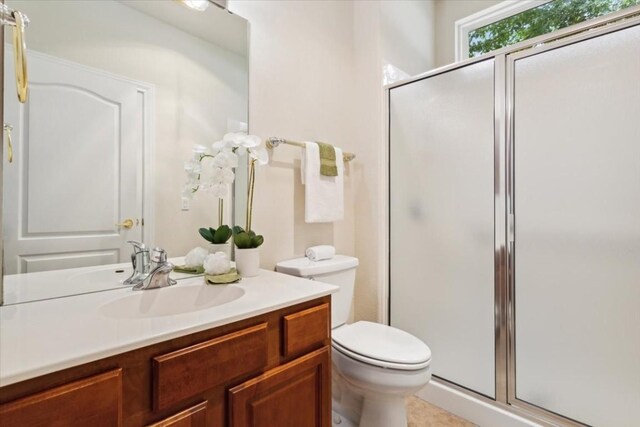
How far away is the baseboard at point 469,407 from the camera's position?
1522 mm

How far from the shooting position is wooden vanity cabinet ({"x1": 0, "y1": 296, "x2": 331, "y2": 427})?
0.58 m

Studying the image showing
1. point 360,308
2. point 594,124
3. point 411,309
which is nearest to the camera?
point 594,124

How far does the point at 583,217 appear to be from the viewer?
1.37 metres

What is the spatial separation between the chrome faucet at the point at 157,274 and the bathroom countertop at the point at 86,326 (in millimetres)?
33

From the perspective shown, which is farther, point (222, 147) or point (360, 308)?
point (360, 308)

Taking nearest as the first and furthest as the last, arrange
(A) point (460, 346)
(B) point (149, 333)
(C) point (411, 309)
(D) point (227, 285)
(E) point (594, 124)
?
(B) point (149, 333)
(D) point (227, 285)
(E) point (594, 124)
(A) point (460, 346)
(C) point (411, 309)

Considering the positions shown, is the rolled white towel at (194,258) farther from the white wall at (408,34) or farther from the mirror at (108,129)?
the white wall at (408,34)

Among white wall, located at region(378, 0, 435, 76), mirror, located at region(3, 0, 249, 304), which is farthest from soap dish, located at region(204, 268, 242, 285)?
white wall, located at region(378, 0, 435, 76)

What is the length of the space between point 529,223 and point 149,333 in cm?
157

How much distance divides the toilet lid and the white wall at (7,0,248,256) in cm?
78

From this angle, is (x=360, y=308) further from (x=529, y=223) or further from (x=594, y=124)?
(x=594, y=124)

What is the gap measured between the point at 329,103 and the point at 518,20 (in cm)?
143

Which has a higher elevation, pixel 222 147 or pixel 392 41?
pixel 392 41

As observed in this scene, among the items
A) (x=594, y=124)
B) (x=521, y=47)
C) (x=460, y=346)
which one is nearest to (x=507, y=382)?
(x=460, y=346)
